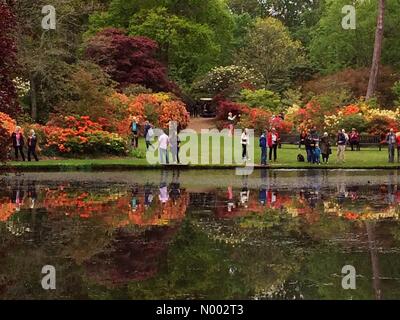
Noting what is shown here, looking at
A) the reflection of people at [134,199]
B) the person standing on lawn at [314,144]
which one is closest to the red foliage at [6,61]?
the reflection of people at [134,199]

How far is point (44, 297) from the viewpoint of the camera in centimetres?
926

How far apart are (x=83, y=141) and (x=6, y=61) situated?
18.3m

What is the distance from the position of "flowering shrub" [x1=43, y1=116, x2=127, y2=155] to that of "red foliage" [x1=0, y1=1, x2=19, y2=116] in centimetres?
1786

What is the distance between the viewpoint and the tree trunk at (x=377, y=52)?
168 feet

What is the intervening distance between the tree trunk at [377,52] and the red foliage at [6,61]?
37.1 meters

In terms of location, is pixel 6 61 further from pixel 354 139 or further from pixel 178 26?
pixel 178 26

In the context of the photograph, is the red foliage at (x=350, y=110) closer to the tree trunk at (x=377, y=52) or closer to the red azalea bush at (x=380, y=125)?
the red azalea bush at (x=380, y=125)

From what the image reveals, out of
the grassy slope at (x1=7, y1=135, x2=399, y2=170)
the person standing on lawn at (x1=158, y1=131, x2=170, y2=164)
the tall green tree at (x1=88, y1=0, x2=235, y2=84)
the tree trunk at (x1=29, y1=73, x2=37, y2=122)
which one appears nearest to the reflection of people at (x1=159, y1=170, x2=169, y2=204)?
the person standing on lawn at (x1=158, y1=131, x2=170, y2=164)

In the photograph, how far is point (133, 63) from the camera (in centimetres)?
5491

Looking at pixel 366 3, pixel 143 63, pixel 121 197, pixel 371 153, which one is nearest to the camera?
pixel 121 197

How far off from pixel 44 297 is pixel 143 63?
4654 centimetres

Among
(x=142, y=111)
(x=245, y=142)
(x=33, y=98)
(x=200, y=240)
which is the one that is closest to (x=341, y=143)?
(x=245, y=142)
